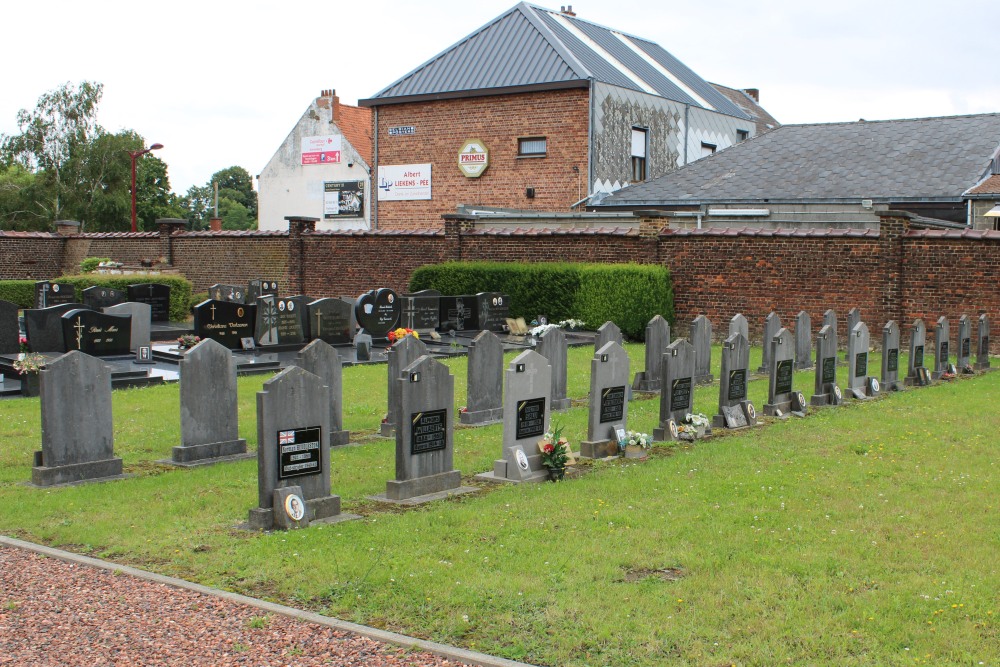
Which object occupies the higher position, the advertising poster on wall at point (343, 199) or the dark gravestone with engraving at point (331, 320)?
the advertising poster on wall at point (343, 199)

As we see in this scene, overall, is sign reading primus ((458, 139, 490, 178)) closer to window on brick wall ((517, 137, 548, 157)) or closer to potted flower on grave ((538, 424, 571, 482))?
window on brick wall ((517, 137, 548, 157))

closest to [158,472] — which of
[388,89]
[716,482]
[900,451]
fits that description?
[716,482]

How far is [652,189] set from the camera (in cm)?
2761

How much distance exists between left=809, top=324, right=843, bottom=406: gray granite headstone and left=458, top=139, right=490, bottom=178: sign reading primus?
1984cm

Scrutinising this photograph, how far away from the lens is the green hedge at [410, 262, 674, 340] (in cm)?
2144

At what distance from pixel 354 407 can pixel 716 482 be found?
538 cm

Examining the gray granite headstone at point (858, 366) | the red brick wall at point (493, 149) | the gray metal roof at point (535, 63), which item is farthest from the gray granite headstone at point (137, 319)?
the gray metal roof at point (535, 63)

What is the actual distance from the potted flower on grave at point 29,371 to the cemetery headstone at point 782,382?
920cm

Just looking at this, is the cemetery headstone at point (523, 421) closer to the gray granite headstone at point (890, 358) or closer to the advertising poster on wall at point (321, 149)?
the gray granite headstone at point (890, 358)

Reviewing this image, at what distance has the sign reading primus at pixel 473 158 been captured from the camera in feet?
105

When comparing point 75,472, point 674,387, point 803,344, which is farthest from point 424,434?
point 803,344

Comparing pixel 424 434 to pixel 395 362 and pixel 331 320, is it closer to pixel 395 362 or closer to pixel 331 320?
pixel 395 362

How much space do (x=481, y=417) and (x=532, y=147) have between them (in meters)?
20.4

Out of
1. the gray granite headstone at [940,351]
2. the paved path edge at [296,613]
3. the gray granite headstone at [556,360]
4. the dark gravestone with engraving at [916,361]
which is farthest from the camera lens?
the gray granite headstone at [940,351]
